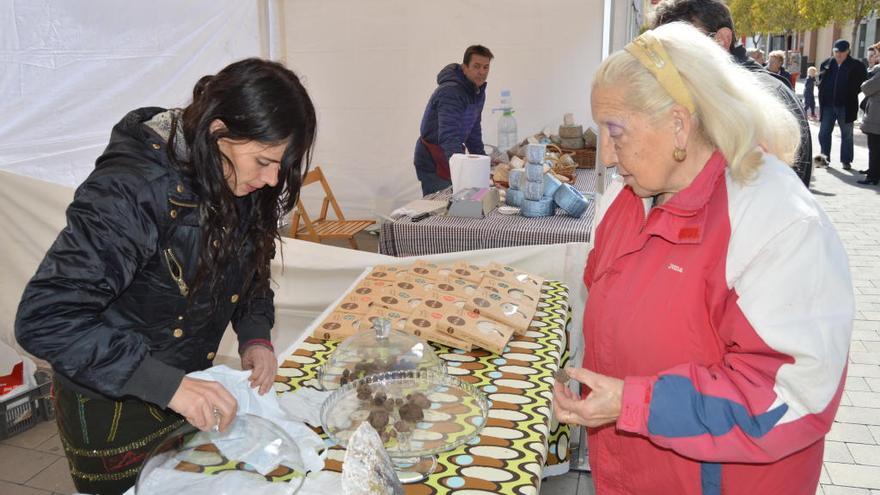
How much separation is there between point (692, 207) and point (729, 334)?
0.83 ft

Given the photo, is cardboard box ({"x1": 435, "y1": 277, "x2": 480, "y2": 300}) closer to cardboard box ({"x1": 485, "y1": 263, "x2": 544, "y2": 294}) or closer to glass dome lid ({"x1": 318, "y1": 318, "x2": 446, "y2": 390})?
cardboard box ({"x1": 485, "y1": 263, "x2": 544, "y2": 294})

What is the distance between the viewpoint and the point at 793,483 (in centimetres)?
140

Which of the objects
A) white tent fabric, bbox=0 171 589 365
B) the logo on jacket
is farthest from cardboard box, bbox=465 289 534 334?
white tent fabric, bbox=0 171 589 365

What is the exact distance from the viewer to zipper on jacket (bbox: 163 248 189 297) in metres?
→ 1.52

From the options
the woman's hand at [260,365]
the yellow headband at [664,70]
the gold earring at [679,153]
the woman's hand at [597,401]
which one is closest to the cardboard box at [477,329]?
the woman's hand at [260,365]

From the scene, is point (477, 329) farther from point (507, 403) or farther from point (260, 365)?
point (260, 365)

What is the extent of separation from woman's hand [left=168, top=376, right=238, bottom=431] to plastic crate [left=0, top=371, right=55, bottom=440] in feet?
8.02

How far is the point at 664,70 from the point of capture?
1362mm

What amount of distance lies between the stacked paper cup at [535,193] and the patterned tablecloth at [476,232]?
5 centimetres

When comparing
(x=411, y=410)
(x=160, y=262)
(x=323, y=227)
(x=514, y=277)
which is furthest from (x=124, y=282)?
(x=323, y=227)

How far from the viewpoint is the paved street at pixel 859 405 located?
3.00 meters

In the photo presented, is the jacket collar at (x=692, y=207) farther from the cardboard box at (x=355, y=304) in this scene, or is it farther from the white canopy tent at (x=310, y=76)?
the cardboard box at (x=355, y=304)

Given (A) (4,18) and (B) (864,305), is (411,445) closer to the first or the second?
(A) (4,18)

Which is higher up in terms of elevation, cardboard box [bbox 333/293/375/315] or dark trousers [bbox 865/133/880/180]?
cardboard box [bbox 333/293/375/315]
